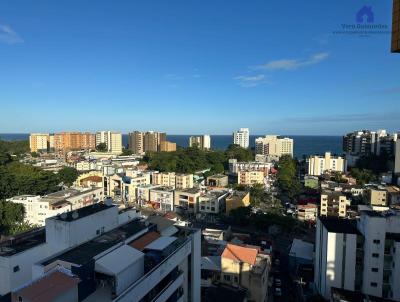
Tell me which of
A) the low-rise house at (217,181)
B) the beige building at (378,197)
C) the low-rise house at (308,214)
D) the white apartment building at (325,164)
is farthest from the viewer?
the white apartment building at (325,164)

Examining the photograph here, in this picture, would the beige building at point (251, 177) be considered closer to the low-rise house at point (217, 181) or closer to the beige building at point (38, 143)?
the low-rise house at point (217, 181)

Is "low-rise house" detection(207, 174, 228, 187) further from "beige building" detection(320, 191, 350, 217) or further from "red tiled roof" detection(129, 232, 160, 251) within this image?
"red tiled roof" detection(129, 232, 160, 251)

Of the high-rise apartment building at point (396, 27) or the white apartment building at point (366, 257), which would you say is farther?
A: the white apartment building at point (366, 257)

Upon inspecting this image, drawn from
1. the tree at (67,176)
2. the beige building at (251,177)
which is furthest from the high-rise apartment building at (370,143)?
the tree at (67,176)

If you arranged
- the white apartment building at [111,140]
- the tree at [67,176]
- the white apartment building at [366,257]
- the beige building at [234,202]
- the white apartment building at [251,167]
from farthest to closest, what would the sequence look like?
1. the white apartment building at [111,140]
2. the white apartment building at [251,167]
3. the tree at [67,176]
4. the beige building at [234,202]
5. the white apartment building at [366,257]

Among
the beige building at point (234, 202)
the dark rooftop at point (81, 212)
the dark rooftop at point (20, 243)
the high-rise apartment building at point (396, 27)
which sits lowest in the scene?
the beige building at point (234, 202)

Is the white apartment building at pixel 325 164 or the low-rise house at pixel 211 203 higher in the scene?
the white apartment building at pixel 325 164

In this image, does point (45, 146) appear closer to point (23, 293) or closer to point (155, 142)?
point (155, 142)
